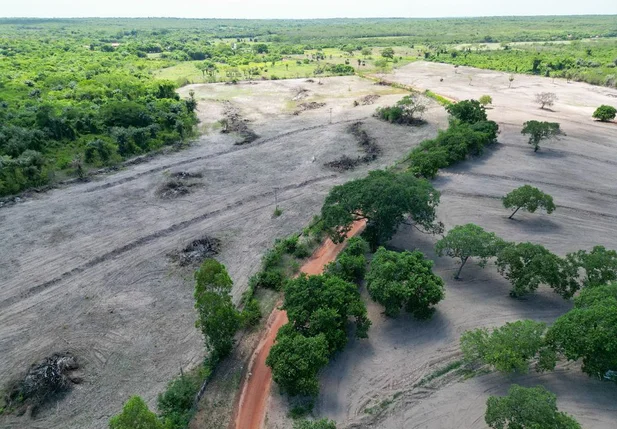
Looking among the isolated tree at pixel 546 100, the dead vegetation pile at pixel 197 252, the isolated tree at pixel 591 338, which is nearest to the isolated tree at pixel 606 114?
the isolated tree at pixel 546 100

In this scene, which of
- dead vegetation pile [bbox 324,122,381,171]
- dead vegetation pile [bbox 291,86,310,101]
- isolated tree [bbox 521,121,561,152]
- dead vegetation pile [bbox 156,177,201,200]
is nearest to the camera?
dead vegetation pile [bbox 156,177,201,200]

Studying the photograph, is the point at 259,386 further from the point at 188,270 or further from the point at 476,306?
the point at 476,306

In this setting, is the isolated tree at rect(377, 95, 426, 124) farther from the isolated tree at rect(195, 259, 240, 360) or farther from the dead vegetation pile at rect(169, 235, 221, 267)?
the isolated tree at rect(195, 259, 240, 360)

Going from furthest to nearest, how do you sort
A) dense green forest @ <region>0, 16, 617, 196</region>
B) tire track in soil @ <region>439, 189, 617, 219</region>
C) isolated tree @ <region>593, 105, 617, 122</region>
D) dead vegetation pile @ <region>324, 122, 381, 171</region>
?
isolated tree @ <region>593, 105, 617, 122</region>, dead vegetation pile @ <region>324, 122, 381, 171</region>, dense green forest @ <region>0, 16, 617, 196</region>, tire track in soil @ <region>439, 189, 617, 219</region>

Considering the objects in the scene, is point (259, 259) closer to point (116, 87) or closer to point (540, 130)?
point (540, 130)

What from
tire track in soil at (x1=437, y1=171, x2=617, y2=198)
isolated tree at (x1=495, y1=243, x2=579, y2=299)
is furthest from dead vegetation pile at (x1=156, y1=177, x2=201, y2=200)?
isolated tree at (x1=495, y1=243, x2=579, y2=299)

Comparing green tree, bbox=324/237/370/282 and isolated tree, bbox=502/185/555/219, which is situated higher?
isolated tree, bbox=502/185/555/219

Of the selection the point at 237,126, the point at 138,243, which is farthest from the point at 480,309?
the point at 237,126
